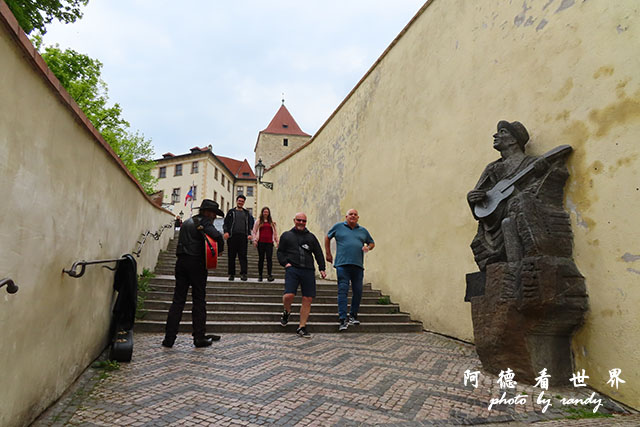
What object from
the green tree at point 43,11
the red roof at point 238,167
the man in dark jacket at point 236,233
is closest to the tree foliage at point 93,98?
the green tree at point 43,11

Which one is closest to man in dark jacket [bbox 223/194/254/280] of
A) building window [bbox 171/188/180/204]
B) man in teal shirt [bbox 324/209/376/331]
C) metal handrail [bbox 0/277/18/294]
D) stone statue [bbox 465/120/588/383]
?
man in teal shirt [bbox 324/209/376/331]

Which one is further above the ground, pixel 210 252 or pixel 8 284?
pixel 210 252

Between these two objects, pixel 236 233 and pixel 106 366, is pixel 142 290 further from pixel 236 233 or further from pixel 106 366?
pixel 106 366

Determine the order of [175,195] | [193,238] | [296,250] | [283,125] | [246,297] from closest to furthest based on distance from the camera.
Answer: [193,238]
[296,250]
[246,297]
[283,125]
[175,195]

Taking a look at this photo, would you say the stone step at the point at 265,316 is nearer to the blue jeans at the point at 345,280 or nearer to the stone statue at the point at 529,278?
the blue jeans at the point at 345,280

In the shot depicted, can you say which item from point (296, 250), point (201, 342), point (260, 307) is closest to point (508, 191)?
point (296, 250)

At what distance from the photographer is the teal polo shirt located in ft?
18.6

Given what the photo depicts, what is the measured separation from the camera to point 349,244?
5719 millimetres

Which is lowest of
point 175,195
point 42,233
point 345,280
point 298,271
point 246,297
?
point 246,297

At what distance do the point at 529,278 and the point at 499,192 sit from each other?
1041 millimetres

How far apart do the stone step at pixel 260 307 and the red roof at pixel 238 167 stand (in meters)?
44.3

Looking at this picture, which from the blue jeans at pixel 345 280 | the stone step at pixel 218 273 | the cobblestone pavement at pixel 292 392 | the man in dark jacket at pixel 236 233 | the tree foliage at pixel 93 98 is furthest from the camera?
the tree foliage at pixel 93 98

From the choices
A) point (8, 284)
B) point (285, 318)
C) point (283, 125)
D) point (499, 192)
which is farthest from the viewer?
point (283, 125)

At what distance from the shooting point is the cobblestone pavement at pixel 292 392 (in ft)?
8.40
